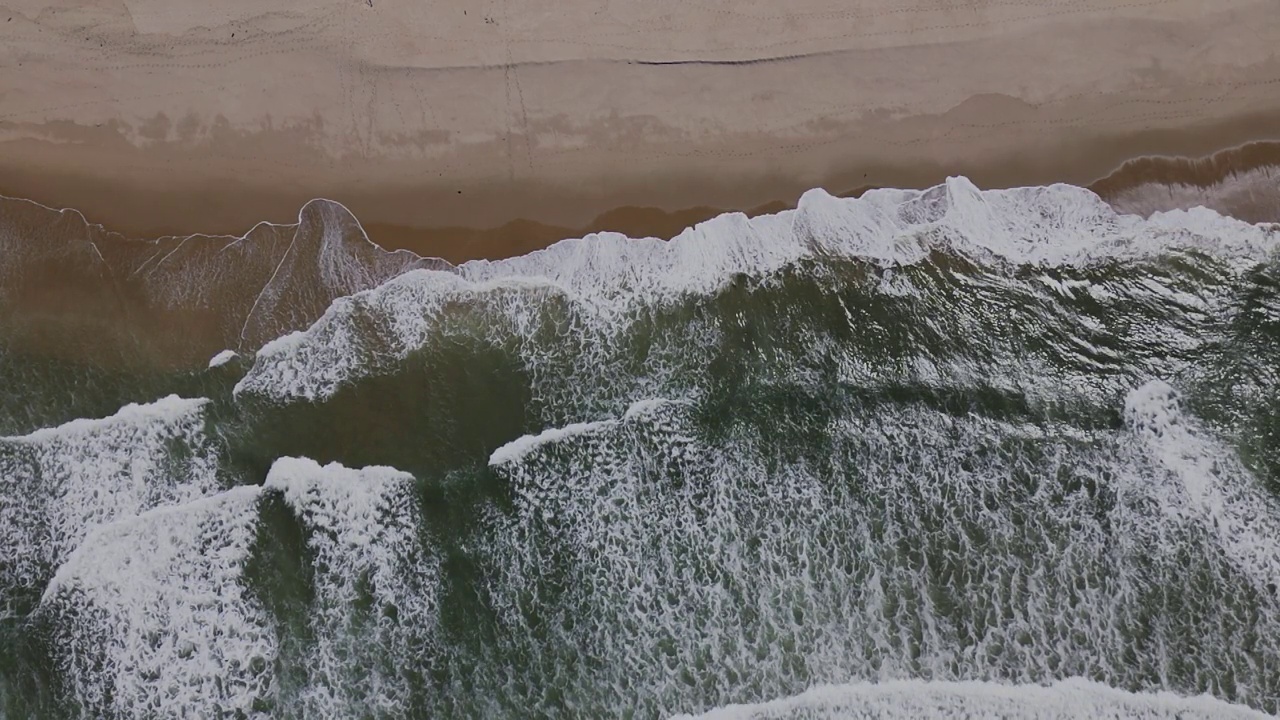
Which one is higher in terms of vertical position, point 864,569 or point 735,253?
point 735,253

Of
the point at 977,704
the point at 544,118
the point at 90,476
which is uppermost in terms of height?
the point at 544,118

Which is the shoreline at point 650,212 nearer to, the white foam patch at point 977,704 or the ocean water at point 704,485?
the ocean water at point 704,485

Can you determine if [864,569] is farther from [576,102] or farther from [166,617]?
[166,617]

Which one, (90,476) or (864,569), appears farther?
(90,476)

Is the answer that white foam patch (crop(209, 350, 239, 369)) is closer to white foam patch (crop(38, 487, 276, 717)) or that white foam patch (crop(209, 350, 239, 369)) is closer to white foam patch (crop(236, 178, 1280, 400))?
white foam patch (crop(236, 178, 1280, 400))

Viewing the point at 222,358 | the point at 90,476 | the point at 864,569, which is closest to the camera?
Answer: the point at 864,569

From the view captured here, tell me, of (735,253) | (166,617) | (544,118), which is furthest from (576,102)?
(166,617)

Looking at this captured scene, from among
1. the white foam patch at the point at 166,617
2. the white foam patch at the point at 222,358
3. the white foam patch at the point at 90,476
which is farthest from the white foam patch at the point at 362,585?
the white foam patch at the point at 222,358
